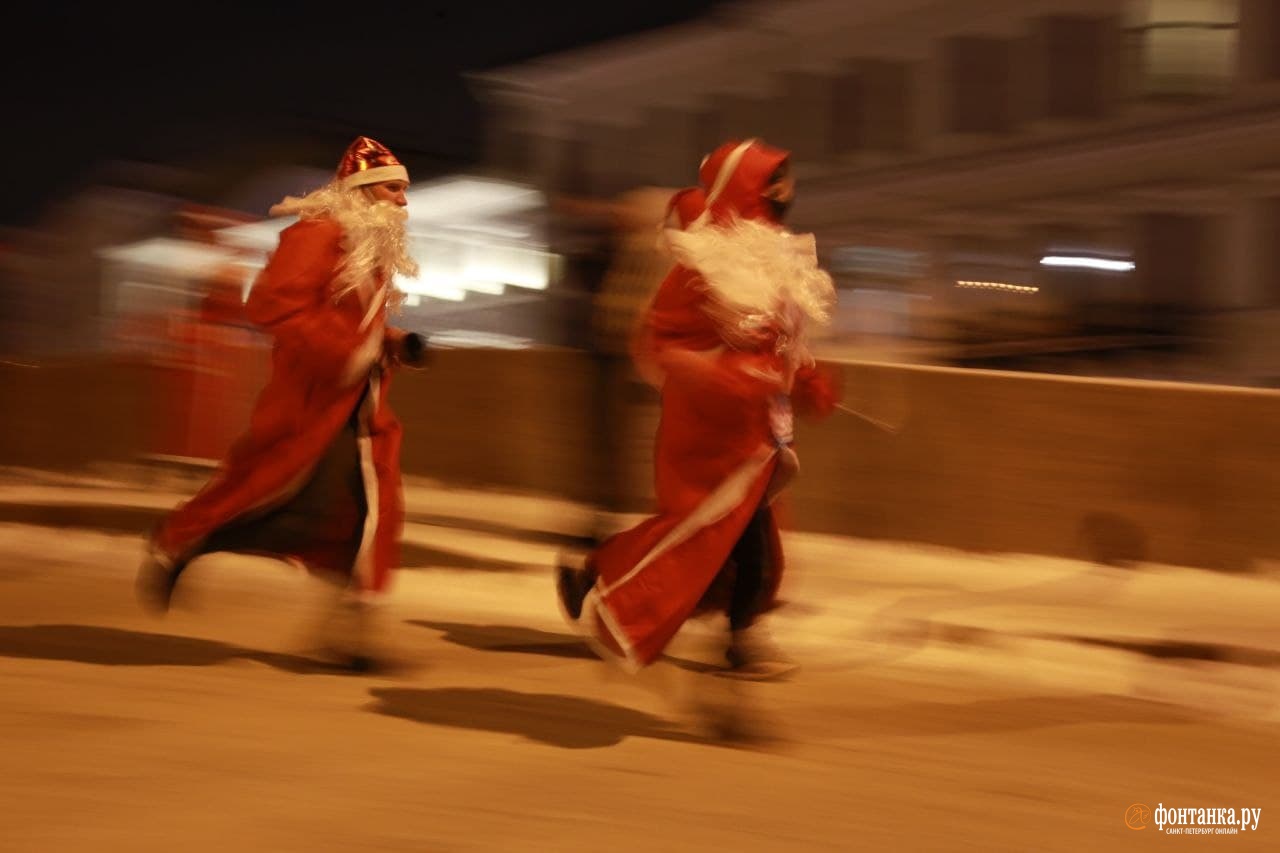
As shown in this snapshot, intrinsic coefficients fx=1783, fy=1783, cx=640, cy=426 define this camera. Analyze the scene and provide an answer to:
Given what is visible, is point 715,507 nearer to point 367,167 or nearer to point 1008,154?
point 367,167

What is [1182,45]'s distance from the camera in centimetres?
2425

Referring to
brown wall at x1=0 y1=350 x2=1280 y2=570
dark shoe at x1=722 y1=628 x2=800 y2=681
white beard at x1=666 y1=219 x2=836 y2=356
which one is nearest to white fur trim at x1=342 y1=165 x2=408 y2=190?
white beard at x1=666 y1=219 x2=836 y2=356

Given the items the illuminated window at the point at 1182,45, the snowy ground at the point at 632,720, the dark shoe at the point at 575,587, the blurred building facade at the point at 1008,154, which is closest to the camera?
the snowy ground at the point at 632,720

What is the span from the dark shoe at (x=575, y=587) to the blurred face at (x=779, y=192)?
47.7 inches

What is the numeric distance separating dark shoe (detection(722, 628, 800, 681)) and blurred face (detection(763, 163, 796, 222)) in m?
1.43

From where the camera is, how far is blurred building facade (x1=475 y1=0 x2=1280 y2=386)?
1736 cm

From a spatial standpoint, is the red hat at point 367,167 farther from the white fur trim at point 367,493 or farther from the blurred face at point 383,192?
the white fur trim at point 367,493

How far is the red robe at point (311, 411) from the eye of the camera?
19.2 feet

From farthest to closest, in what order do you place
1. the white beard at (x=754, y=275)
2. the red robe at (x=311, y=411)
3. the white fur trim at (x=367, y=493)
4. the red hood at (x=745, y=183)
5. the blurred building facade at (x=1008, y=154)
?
the blurred building facade at (x=1008, y=154) < the white fur trim at (x=367, y=493) < the red robe at (x=311, y=411) < the red hood at (x=745, y=183) < the white beard at (x=754, y=275)

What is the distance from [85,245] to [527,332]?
355 inches

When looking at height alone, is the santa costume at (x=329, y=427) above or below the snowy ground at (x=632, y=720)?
above

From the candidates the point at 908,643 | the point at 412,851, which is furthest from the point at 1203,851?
the point at 908,643

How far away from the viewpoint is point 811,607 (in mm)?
8117

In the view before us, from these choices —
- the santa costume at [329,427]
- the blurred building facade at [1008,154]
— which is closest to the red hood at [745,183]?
the santa costume at [329,427]
